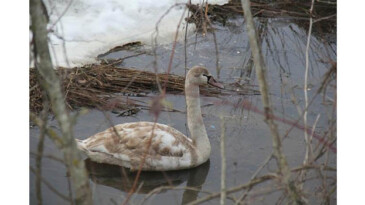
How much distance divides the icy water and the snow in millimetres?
232

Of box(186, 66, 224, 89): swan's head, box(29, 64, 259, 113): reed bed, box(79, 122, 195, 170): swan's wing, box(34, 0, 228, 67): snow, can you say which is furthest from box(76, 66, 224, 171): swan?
box(34, 0, 228, 67): snow

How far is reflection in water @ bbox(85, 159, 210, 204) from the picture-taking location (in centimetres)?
391

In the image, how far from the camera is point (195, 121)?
14.3 ft

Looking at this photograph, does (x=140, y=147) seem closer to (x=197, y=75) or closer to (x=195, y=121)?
(x=195, y=121)

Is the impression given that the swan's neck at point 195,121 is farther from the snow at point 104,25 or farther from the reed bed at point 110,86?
the snow at point 104,25

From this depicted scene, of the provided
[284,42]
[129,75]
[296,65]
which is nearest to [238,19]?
[284,42]

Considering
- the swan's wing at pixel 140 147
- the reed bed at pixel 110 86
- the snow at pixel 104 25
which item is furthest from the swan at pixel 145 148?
the snow at pixel 104 25

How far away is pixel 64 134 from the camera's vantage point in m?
1.90

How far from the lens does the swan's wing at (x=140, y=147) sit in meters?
4.11

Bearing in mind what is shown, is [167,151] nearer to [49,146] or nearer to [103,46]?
[49,146]

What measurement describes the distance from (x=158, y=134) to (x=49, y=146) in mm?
827

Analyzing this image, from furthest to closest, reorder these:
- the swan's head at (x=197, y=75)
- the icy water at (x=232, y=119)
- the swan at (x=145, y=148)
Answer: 1. the swan's head at (x=197, y=75)
2. the swan at (x=145, y=148)
3. the icy water at (x=232, y=119)

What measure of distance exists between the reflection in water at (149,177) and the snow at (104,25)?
159 cm

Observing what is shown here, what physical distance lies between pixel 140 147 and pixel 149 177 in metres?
0.24
